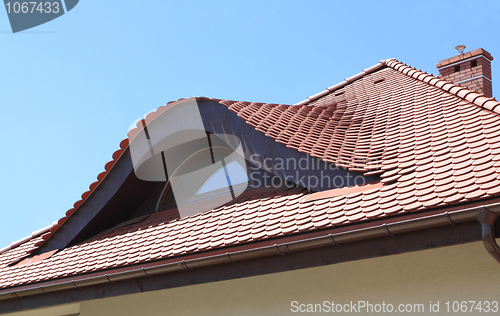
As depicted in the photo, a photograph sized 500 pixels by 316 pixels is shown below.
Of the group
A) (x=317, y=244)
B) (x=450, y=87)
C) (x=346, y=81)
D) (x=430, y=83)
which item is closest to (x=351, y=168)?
(x=317, y=244)

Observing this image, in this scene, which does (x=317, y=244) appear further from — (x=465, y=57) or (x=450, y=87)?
(x=465, y=57)

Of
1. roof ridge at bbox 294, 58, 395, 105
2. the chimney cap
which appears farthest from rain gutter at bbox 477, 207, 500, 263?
the chimney cap

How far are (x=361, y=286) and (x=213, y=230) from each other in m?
1.58

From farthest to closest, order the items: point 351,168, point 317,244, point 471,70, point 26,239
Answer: point 471,70
point 26,239
point 351,168
point 317,244

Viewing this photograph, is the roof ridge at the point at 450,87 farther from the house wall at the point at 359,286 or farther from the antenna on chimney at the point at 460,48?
the house wall at the point at 359,286

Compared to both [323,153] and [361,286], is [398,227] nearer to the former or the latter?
[361,286]

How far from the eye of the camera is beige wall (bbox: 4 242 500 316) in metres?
3.63

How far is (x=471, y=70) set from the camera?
29.8ft

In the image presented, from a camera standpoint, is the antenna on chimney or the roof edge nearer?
the roof edge

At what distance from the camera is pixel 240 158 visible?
6188 mm

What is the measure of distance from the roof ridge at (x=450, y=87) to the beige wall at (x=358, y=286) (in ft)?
6.31

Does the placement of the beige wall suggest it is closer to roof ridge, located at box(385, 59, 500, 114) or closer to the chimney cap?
roof ridge, located at box(385, 59, 500, 114)

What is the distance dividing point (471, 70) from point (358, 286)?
6.24 m

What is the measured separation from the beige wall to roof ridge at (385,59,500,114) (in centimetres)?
192
